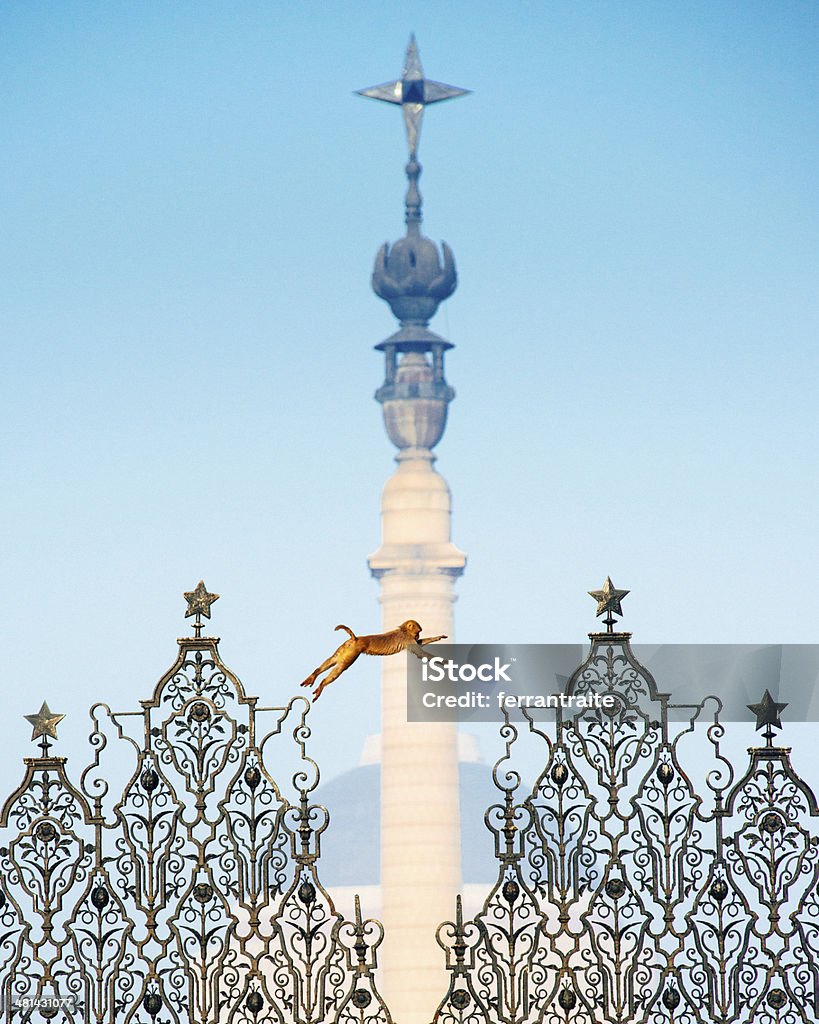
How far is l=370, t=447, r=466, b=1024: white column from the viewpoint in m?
44.2

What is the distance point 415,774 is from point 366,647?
3894 cm

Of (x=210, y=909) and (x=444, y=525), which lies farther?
(x=444, y=525)

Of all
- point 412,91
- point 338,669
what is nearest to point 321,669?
point 338,669

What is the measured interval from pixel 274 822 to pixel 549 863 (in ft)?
5.41

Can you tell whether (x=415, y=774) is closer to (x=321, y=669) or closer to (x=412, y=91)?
(x=412, y=91)

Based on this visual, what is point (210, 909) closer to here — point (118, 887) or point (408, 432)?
point (118, 887)

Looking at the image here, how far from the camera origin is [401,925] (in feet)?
152

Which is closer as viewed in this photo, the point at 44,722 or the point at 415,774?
the point at 44,722

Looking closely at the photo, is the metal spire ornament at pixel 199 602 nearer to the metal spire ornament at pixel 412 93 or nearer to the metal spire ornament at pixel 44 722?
the metal spire ornament at pixel 44 722

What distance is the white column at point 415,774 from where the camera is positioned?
44219mm

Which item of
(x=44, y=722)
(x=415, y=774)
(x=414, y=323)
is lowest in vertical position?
(x=44, y=722)

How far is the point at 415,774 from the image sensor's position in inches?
1923

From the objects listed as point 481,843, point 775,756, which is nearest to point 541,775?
point 775,756

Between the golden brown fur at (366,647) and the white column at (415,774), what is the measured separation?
31914 millimetres
